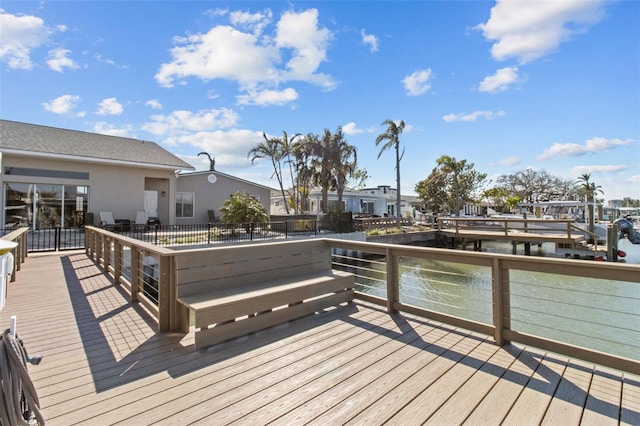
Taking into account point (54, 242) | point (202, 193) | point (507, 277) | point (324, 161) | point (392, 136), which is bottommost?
point (54, 242)

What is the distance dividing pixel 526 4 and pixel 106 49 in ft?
37.4

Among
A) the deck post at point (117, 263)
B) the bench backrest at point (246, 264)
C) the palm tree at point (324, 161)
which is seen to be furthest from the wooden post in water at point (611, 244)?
the deck post at point (117, 263)

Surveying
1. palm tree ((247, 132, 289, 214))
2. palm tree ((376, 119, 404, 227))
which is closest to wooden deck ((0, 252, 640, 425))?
palm tree ((376, 119, 404, 227))

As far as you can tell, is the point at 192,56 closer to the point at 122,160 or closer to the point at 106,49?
the point at 106,49

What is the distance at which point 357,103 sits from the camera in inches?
545

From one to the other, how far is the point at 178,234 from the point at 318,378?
34.0ft

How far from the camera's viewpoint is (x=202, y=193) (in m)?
15.7

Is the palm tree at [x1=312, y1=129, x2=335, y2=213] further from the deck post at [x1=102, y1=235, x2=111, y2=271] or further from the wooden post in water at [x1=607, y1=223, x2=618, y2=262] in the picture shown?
the deck post at [x1=102, y1=235, x2=111, y2=271]

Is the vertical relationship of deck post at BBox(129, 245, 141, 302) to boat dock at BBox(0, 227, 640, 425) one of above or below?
above

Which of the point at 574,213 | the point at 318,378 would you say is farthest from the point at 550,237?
the point at 574,213

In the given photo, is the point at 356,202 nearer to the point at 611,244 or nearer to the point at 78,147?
the point at 611,244

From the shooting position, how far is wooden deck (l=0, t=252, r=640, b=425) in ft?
5.93

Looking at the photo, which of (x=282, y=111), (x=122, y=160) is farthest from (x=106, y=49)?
(x=282, y=111)

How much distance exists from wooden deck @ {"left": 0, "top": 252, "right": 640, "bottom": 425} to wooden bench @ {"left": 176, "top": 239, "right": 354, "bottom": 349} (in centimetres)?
17
